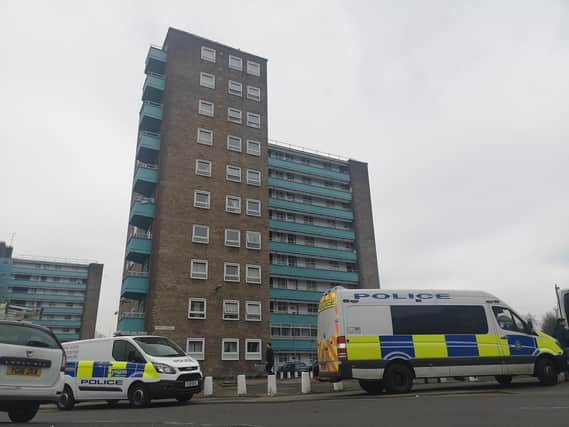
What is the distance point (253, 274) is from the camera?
118 feet

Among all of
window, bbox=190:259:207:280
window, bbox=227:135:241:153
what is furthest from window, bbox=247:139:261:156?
window, bbox=190:259:207:280

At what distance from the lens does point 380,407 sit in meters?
9.13

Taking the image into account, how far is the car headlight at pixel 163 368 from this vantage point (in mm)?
11828

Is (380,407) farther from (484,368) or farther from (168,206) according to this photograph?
(168,206)

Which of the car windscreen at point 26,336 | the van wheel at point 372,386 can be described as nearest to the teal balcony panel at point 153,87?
the van wheel at point 372,386

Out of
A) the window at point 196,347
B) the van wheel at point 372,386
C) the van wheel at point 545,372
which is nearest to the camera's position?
the van wheel at point 372,386

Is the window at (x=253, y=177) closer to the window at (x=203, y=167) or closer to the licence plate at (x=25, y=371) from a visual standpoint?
the window at (x=203, y=167)

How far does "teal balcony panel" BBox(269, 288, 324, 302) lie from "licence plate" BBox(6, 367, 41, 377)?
136 feet

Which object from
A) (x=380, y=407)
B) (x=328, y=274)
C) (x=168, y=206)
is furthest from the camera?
(x=328, y=274)

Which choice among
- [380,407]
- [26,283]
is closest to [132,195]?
[380,407]

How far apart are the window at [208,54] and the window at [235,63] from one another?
5.71 feet

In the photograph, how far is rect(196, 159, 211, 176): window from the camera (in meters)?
36.3

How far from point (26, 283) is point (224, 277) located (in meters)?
66.3

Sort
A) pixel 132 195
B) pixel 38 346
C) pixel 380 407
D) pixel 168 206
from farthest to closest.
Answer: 1. pixel 132 195
2. pixel 168 206
3. pixel 380 407
4. pixel 38 346
